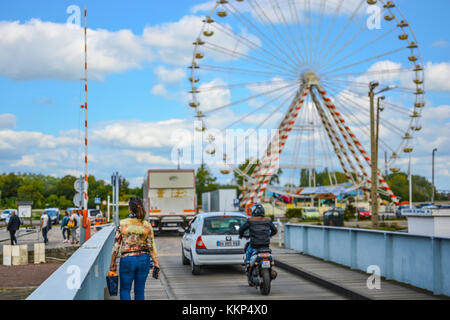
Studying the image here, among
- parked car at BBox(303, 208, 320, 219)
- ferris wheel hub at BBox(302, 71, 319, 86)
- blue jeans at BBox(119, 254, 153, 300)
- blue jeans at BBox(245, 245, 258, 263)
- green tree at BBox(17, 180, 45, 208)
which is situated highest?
ferris wheel hub at BBox(302, 71, 319, 86)

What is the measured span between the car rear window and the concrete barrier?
2.60m

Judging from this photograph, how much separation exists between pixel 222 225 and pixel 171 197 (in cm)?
1806

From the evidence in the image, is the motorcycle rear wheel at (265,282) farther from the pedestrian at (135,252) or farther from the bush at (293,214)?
the bush at (293,214)

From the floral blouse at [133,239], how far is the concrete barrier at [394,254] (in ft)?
15.6

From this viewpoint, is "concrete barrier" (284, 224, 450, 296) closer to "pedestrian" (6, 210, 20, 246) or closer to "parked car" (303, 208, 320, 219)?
"pedestrian" (6, 210, 20, 246)

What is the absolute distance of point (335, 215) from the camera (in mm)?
27562

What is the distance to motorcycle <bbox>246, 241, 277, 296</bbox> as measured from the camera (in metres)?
10.9

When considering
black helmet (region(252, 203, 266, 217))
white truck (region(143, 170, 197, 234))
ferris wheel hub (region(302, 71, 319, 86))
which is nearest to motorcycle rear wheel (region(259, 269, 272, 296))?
black helmet (region(252, 203, 266, 217))

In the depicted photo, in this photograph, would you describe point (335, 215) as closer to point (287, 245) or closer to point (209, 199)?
point (287, 245)

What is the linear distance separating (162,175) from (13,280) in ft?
62.3

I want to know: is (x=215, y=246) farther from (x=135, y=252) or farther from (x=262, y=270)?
(x=135, y=252)

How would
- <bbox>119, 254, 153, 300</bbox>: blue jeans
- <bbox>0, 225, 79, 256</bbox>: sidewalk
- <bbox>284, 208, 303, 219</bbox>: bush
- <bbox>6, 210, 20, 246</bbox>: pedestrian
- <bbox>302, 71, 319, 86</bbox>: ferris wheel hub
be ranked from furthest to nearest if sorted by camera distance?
<bbox>284, 208, 303, 219</bbox>: bush
<bbox>302, 71, 319, 86</bbox>: ferris wheel hub
<bbox>0, 225, 79, 256</bbox>: sidewalk
<bbox>6, 210, 20, 246</bbox>: pedestrian
<bbox>119, 254, 153, 300</bbox>: blue jeans

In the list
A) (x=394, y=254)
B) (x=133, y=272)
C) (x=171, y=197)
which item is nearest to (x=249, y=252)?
(x=394, y=254)
